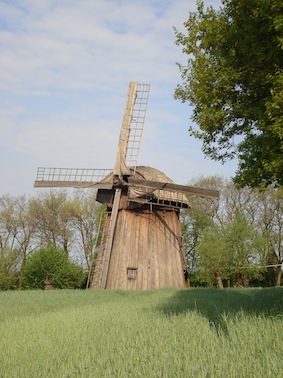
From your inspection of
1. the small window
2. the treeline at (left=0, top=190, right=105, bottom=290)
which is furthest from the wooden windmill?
the treeline at (left=0, top=190, right=105, bottom=290)

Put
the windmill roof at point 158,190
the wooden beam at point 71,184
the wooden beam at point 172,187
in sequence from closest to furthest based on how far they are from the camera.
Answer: the wooden beam at point 172,187
the windmill roof at point 158,190
the wooden beam at point 71,184

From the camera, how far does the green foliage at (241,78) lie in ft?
26.6

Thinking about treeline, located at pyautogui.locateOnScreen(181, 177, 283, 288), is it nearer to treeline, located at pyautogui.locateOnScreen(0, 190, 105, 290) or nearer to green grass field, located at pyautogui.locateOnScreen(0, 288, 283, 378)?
treeline, located at pyautogui.locateOnScreen(0, 190, 105, 290)

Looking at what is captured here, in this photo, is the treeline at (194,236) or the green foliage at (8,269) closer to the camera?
the treeline at (194,236)

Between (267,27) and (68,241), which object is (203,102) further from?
(68,241)

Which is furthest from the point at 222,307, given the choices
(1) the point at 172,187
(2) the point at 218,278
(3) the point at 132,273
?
(2) the point at 218,278

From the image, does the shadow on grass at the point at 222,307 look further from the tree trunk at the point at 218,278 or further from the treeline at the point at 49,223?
the treeline at the point at 49,223

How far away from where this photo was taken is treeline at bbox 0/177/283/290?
34.6 metres

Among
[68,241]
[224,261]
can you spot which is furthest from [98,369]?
[68,241]

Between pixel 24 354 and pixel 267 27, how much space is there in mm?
7655

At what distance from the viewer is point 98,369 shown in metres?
4.80

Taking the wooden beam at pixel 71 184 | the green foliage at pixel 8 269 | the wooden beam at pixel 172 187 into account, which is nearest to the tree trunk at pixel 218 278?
the wooden beam at pixel 172 187

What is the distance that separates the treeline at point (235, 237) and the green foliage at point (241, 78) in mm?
24695

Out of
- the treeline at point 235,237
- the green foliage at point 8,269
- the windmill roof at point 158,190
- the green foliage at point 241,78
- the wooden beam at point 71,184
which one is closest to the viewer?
the green foliage at point 241,78
